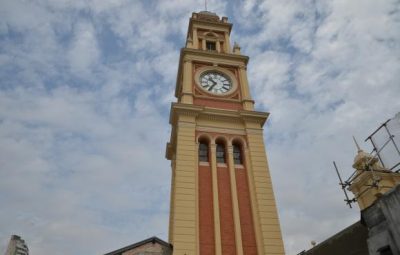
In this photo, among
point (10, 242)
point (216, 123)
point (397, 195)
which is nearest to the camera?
Result: point (397, 195)

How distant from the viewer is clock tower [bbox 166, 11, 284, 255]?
18.0 metres

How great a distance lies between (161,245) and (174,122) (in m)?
8.63

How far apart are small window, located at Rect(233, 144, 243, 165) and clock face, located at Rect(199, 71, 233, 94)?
485 cm

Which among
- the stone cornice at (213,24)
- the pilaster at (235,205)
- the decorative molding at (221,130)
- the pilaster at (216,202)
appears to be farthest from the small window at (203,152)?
the stone cornice at (213,24)

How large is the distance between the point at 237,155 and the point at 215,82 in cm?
654

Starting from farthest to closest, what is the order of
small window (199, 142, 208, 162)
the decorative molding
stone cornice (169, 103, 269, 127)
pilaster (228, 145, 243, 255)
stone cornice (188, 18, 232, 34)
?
stone cornice (188, 18, 232, 34), the decorative molding, stone cornice (169, 103, 269, 127), small window (199, 142, 208, 162), pilaster (228, 145, 243, 255)

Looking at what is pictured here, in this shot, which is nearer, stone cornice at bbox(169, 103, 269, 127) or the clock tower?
the clock tower

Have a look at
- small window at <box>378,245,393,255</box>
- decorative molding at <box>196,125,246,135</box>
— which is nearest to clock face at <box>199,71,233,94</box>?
decorative molding at <box>196,125,246,135</box>

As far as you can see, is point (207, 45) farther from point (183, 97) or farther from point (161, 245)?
point (161, 245)

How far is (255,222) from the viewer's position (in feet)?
62.1

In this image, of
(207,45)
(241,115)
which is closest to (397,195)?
(241,115)

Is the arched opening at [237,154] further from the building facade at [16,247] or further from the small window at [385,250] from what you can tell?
the building facade at [16,247]

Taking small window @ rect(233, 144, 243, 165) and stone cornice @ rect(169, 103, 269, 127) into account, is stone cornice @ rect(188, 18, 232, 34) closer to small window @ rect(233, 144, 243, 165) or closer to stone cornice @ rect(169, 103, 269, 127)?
stone cornice @ rect(169, 103, 269, 127)

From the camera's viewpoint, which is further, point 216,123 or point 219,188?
point 216,123
